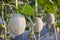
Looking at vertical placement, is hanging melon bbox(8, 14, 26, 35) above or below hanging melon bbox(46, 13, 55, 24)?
above

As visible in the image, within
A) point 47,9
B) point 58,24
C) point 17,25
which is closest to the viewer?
point 17,25

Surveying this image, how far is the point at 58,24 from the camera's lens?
40.7 inches

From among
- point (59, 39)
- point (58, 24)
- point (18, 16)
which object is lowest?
point (59, 39)

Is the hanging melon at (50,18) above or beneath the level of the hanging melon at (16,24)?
beneath

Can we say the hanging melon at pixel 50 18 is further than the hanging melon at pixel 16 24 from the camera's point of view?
Yes

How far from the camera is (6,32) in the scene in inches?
31.5

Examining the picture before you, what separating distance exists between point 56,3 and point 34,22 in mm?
252

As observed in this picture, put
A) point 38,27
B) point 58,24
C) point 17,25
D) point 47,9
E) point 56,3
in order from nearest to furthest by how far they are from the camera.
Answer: point 17,25 → point 38,27 → point 47,9 → point 56,3 → point 58,24

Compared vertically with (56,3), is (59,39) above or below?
below

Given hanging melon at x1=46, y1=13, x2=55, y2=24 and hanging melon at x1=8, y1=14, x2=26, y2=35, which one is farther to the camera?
hanging melon at x1=46, y1=13, x2=55, y2=24

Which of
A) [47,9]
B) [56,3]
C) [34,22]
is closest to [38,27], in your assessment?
[34,22]

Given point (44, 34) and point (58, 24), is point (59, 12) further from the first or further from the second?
point (44, 34)

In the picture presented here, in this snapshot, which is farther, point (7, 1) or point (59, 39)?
point (59, 39)

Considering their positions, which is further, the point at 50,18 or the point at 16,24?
the point at 50,18
